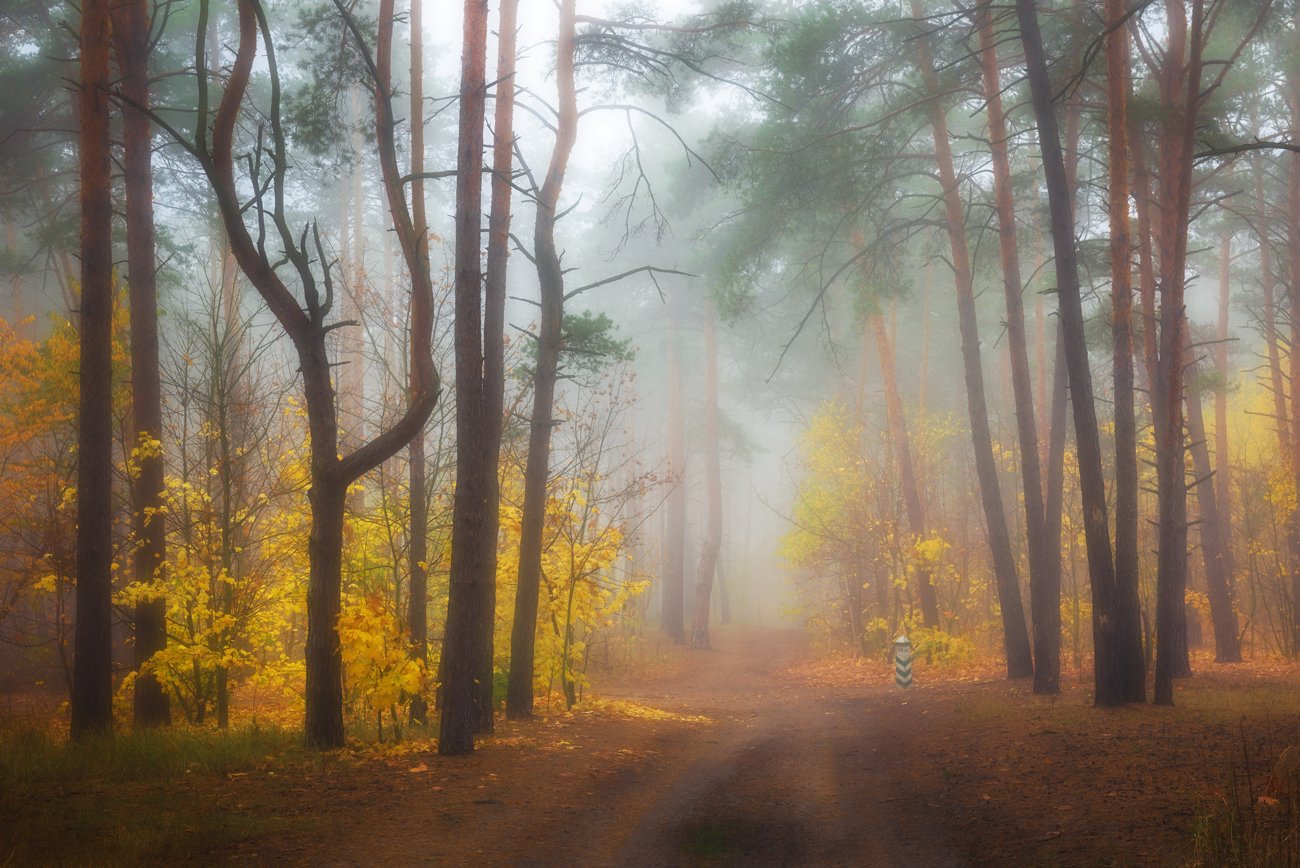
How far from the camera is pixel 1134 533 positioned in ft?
37.0

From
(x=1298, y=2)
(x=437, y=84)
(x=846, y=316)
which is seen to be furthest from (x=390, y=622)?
(x=846, y=316)

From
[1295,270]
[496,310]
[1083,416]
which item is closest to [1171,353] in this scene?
[1083,416]

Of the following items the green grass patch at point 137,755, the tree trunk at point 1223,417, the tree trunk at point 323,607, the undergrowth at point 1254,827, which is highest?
the tree trunk at point 1223,417

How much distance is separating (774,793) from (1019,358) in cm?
908

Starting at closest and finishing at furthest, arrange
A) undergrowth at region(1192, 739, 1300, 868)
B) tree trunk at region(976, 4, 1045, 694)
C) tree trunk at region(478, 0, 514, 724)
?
undergrowth at region(1192, 739, 1300, 868)
tree trunk at region(478, 0, 514, 724)
tree trunk at region(976, 4, 1045, 694)

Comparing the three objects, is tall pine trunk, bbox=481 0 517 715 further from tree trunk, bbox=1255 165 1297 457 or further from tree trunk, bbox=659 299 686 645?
tree trunk, bbox=659 299 686 645

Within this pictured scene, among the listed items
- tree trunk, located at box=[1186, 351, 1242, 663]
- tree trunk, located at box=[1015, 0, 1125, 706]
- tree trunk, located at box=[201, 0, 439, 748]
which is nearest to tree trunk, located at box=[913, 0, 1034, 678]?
tree trunk, located at box=[1015, 0, 1125, 706]

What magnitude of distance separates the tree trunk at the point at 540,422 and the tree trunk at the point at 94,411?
15.7 feet

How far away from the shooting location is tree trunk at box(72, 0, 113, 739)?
32.2 ft

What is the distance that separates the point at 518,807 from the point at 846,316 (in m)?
27.2

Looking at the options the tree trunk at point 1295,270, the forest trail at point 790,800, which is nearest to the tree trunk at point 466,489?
the forest trail at point 790,800

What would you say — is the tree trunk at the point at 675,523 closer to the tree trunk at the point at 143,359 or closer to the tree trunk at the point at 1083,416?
the tree trunk at the point at 1083,416

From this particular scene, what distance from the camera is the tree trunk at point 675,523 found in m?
30.7

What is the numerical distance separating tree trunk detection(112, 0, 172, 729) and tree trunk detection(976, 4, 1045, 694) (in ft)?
39.9
